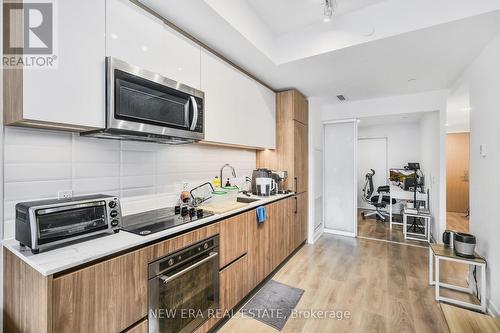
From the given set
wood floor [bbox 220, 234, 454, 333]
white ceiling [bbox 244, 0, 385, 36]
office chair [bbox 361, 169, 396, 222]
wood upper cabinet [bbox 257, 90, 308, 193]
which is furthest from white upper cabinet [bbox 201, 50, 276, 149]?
office chair [bbox 361, 169, 396, 222]

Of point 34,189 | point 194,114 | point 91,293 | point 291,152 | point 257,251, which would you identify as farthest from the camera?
point 291,152

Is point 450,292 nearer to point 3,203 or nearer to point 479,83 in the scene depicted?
point 479,83

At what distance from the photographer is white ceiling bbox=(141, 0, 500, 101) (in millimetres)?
1738

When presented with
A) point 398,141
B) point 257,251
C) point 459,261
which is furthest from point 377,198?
point 257,251

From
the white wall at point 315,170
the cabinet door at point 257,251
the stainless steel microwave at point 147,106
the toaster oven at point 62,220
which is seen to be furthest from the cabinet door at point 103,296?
the white wall at point 315,170

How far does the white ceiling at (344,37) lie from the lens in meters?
1.74

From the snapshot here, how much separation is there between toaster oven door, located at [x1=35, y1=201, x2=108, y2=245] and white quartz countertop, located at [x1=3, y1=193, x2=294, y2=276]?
0.06 m

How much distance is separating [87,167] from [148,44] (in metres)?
0.93

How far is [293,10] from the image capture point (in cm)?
215

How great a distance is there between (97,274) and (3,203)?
695 mm

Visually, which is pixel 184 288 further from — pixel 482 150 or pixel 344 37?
pixel 482 150

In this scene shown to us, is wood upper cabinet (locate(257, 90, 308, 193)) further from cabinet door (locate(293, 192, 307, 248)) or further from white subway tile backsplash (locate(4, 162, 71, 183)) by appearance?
white subway tile backsplash (locate(4, 162, 71, 183))

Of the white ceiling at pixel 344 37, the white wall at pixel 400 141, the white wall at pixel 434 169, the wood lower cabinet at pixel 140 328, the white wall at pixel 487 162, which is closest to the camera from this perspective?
the wood lower cabinet at pixel 140 328

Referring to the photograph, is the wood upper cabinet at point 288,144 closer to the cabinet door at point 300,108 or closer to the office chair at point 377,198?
the cabinet door at point 300,108
